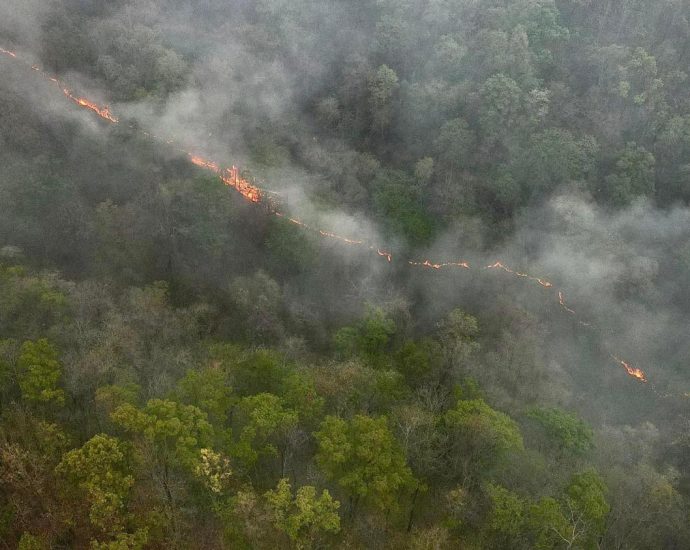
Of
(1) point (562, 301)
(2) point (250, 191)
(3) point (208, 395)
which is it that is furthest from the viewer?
(2) point (250, 191)

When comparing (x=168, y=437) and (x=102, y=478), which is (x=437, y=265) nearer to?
Answer: (x=168, y=437)

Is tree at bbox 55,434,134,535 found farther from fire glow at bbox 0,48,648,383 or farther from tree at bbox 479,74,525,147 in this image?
tree at bbox 479,74,525,147

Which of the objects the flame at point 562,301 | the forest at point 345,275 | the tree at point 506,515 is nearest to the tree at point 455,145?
the forest at point 345,275

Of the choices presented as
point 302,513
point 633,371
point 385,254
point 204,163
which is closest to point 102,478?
point 302,513

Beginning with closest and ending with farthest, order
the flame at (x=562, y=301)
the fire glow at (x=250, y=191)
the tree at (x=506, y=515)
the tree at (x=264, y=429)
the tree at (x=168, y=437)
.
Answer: the tree at (x=168, y=437) → the tree at (x=506, y=515) → the tree at (x=264, y=429) → the flame at (x=562, y=301) → the fire glow at (x=250, y=191)

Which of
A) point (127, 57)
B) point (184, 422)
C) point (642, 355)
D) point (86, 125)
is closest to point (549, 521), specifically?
point (184, 422)

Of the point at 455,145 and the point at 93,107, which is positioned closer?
the point at 93,107

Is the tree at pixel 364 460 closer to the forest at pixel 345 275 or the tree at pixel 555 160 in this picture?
the forest at pixel 345 275
